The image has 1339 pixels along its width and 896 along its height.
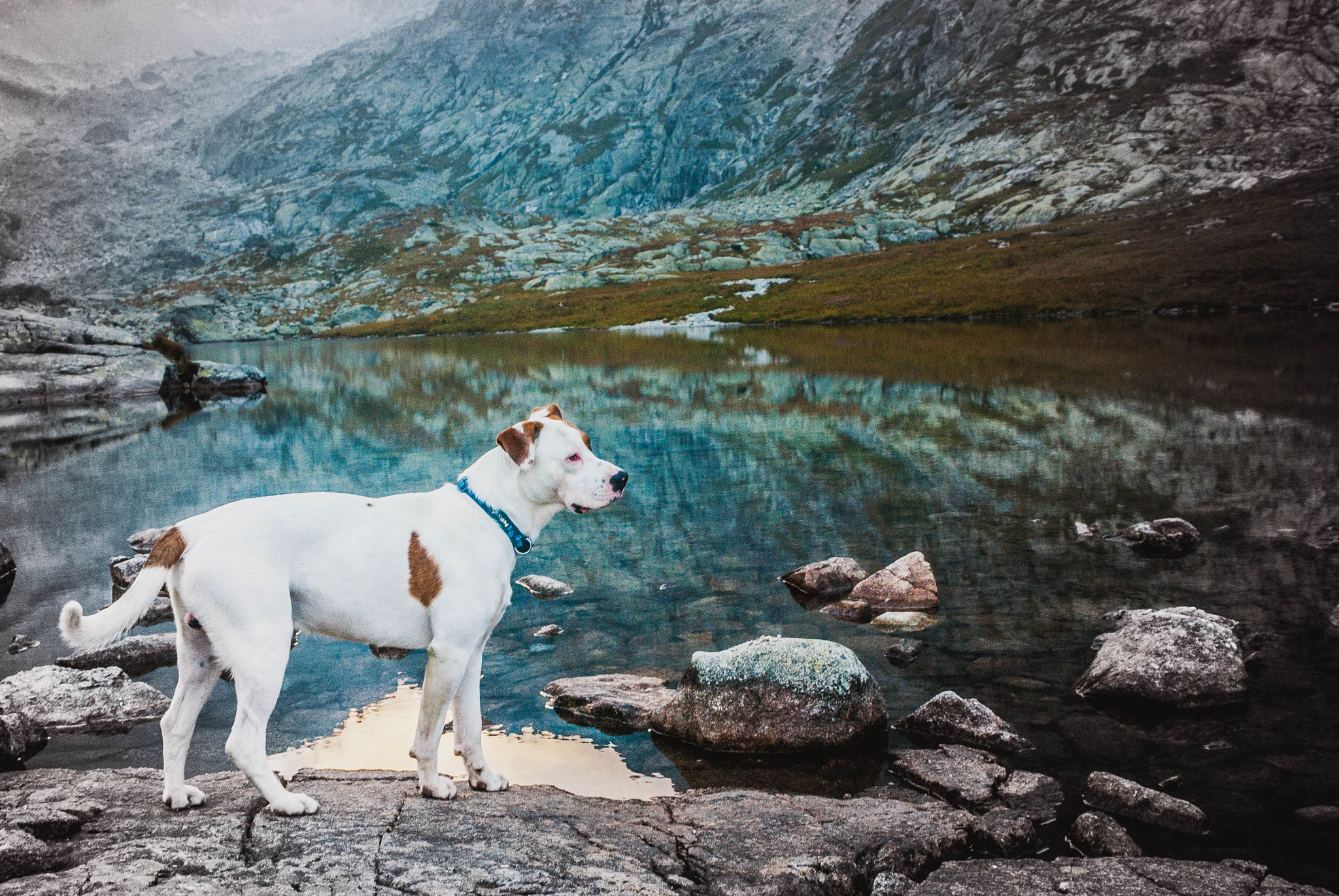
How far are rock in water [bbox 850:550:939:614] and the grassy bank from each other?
10060 centimetres

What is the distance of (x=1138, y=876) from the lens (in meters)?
6.28

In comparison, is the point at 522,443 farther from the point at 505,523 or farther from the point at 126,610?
the point at 126,610

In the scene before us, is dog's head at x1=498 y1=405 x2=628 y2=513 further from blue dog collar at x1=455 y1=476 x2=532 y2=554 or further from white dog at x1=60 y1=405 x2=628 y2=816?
blue dog collar at x1=455 y1=476 x2=532 y2=554

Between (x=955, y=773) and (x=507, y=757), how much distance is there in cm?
487

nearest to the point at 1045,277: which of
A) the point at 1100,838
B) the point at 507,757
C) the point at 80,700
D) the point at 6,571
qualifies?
the point at 6,571

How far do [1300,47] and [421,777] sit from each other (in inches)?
10344

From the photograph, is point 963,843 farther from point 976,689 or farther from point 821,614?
point 821,614

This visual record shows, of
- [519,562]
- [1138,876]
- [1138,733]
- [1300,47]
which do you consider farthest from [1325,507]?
[1300,47]

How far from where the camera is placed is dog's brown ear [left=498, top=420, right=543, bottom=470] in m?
6.80

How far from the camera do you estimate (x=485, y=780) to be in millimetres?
7227

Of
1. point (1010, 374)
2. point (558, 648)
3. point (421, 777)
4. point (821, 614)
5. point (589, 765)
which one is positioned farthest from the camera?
point (1010, 374)

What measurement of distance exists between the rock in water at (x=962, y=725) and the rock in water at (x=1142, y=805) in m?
1.13

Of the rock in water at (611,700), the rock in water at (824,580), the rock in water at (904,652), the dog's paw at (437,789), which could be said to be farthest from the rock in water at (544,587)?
the dog's paw at (437,789)

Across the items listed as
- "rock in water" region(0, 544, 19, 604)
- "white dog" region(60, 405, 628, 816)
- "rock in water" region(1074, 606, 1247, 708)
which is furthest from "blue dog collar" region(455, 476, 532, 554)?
"rock in water" region(0, 544, 19, 604)
